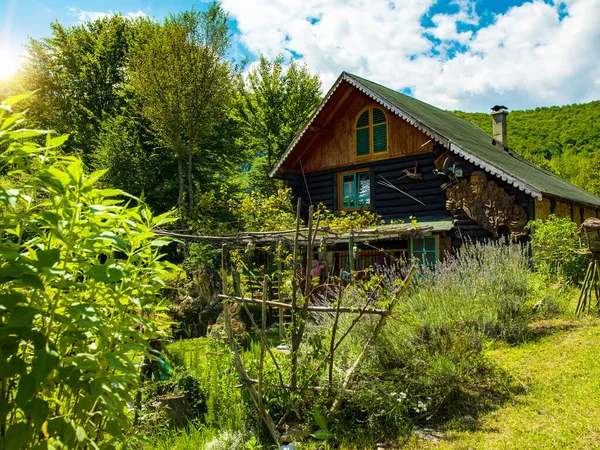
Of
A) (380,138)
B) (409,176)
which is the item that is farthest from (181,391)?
(380,138)

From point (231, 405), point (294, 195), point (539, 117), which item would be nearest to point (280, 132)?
point (294, 195)

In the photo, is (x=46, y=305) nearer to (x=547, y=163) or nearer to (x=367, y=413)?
(x=367, y=413)

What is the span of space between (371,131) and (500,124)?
7325 millimetres

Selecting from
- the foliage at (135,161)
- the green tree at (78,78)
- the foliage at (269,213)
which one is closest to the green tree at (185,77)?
the foliage at (135,161)

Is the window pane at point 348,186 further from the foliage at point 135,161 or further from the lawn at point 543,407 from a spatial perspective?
the lawn at point 543,407

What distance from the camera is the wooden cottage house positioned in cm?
1219

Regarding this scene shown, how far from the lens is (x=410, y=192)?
14445 mm

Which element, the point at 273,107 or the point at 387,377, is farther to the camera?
the point at 273,107

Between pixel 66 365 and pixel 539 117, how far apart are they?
215 ft

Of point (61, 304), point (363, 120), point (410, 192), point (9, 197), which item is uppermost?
point (363, 120)

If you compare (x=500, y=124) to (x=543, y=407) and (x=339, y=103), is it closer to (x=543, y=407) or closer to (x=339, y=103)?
(x=339, y=103)

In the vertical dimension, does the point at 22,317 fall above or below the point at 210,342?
above

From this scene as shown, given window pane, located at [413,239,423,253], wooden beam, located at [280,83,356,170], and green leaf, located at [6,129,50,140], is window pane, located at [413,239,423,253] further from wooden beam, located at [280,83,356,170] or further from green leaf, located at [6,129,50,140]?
green leaf, located at [6,129,50,140]

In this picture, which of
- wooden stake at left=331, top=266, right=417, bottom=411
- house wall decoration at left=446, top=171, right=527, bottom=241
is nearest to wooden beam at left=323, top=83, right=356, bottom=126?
house wall decoration at left=446, top=171, right=527, bottom=241
